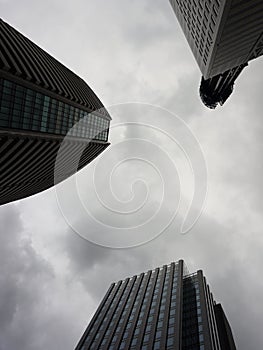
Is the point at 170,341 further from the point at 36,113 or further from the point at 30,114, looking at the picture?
the point at 36,113

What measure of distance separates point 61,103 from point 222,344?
285 ft

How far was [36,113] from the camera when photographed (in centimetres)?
5822

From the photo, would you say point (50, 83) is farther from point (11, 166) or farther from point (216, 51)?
point (216, 51)

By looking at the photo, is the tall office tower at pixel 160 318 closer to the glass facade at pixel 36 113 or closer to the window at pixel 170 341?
the window at pixel 170 341

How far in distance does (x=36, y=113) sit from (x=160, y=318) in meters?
59.8

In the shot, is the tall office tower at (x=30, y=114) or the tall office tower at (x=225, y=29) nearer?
the tall office tower at (x=225, y=29)

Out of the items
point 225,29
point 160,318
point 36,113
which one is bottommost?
point 160,318

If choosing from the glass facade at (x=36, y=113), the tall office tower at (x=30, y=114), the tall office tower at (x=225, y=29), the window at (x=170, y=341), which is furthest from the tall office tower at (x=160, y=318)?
the tall office tower at (x=225, y=29)

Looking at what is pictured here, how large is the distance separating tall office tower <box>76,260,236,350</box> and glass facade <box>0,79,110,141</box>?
54.2m

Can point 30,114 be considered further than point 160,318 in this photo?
No

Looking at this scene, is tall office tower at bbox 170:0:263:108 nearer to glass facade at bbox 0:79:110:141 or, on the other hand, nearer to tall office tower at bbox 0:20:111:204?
tall office tower at bbox 0:20:111:204

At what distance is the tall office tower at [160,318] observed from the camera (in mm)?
64125

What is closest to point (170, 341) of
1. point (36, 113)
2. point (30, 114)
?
point (30, 114)

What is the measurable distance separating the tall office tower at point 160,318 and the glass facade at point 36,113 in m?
54.2
